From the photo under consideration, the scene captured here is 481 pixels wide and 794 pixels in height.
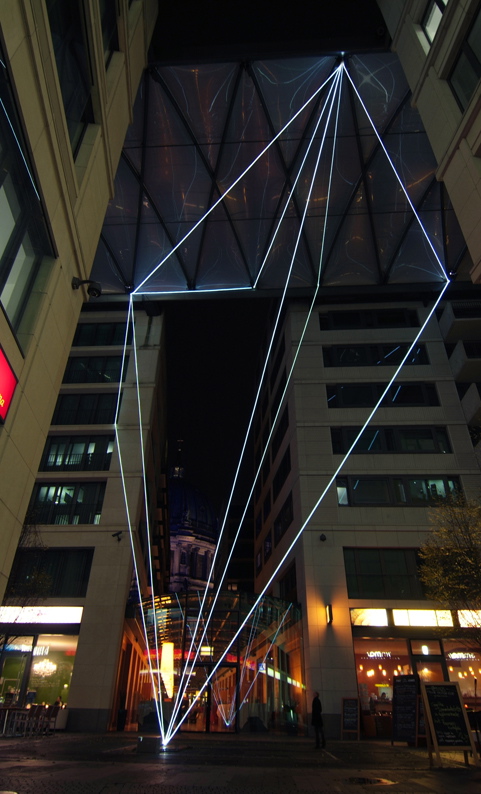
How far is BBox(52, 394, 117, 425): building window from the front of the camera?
32844 millimetres

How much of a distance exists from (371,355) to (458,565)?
49.1 ft

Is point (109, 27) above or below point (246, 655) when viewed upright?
above

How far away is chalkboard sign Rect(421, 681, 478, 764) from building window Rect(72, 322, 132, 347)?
2938 centimetres

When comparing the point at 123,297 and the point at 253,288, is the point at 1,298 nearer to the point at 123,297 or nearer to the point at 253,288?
the point at 253,288

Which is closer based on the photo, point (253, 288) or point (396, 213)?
point (396, 213)

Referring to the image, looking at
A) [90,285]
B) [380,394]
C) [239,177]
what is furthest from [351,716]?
[239,177]

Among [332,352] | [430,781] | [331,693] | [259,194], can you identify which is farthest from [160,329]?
[430,781]

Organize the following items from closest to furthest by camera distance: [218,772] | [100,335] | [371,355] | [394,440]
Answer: [218,772], [394,440], [371,355], [100,335]

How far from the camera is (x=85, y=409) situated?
33.4 meters

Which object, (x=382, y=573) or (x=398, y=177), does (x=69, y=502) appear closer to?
(x=382, y=573)

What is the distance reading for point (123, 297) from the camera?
29.5 meters

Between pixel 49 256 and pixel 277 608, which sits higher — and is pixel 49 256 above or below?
above

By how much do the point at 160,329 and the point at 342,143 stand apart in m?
20.3

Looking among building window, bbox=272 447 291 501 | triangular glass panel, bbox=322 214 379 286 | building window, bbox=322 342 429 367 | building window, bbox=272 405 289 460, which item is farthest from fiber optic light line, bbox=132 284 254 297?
building window, bbox=272 447 291 501
